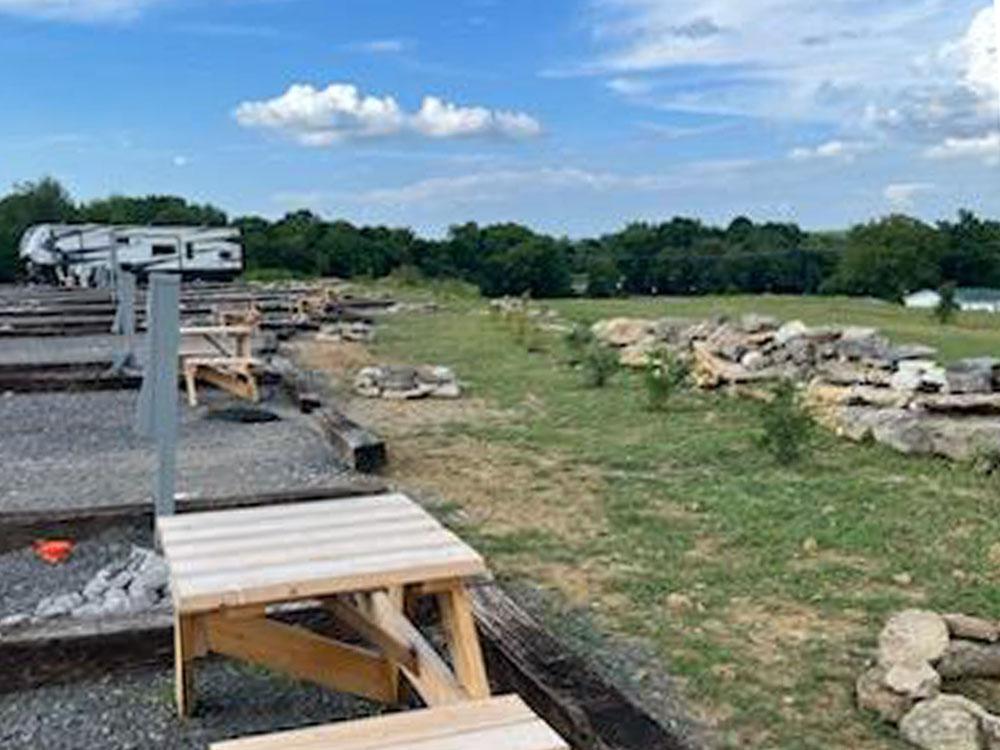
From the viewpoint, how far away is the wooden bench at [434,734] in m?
1.91

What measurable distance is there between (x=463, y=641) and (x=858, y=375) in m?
7.00

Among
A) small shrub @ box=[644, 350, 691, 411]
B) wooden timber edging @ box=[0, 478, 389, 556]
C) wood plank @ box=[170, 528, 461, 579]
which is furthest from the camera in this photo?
small shrub @ box=[644, 350, 691, 411]

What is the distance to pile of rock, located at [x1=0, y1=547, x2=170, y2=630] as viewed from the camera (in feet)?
12.0

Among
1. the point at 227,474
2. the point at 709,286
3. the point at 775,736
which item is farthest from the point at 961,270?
the point at 775,736

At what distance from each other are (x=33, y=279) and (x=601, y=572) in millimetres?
33633

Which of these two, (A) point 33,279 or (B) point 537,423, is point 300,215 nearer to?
(A) point 33,279

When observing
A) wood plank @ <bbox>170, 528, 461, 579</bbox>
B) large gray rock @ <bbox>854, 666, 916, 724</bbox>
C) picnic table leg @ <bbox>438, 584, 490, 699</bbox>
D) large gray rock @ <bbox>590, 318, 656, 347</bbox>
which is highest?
wood plank @ <bbox>170, 528, 461, 579</bbox>

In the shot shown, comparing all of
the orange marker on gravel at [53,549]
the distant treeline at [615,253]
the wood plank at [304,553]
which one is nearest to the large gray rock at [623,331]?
the orange marker on gravel at [53,549]

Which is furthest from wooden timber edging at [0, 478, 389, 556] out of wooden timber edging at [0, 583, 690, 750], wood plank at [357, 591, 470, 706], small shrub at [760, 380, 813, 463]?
small shrub at [760, 380, 813, 463]

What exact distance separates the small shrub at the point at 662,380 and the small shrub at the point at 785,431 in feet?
6.10

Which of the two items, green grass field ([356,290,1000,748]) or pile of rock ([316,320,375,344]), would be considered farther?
pile of rock ([316,320,375,344])

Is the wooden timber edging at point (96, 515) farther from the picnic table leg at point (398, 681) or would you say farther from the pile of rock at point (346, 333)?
the pile of rock at point (346, 333)

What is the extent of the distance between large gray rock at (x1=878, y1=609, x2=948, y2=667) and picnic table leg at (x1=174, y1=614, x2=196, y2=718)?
66.7 inches

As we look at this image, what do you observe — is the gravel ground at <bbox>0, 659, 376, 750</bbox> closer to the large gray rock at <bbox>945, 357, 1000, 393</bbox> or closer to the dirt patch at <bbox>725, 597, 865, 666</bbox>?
the dirt patch at <bbox>725, 597, 865, 666</bbox>
